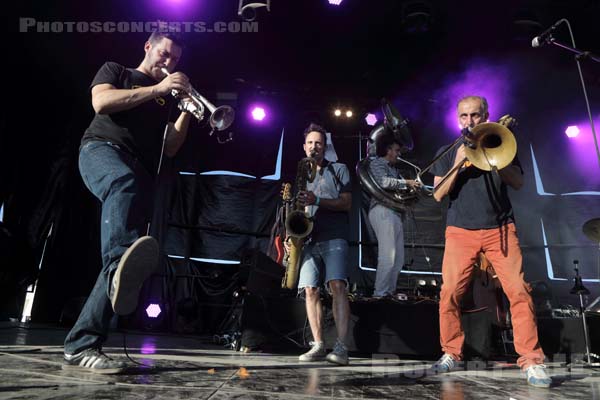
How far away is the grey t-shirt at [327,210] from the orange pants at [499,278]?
1.01m

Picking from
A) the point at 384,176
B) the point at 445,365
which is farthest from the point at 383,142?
the point at 445,365

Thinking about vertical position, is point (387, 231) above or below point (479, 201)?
above

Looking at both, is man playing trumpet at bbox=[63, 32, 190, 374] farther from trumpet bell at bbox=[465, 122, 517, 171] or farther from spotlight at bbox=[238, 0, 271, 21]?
spotlight at bbox=[238, 0, 271, 21]

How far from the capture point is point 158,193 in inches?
314

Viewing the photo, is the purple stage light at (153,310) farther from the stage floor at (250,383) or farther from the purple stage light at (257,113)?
the stage floor at (250,383)

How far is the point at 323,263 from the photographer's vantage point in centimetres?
385

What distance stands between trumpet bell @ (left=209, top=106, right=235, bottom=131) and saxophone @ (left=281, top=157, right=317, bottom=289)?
1.16m

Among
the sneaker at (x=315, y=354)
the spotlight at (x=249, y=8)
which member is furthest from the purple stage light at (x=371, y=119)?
the sneaker at (x=315, y=354)

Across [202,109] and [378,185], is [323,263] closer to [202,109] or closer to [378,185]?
[202,109]

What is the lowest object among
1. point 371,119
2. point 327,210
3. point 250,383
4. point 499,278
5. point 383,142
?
point 250,383

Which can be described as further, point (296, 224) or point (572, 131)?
point (572, 131)

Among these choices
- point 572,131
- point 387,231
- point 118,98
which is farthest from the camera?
point 572,131

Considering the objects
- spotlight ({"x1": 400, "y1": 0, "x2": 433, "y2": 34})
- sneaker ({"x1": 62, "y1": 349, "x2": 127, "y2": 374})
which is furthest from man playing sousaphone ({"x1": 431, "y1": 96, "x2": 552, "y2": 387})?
spotlight ({"x1": 400, "y1": 0, "x2": 433, "y2": 34})

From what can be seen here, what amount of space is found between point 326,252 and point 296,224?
0.38 meters
